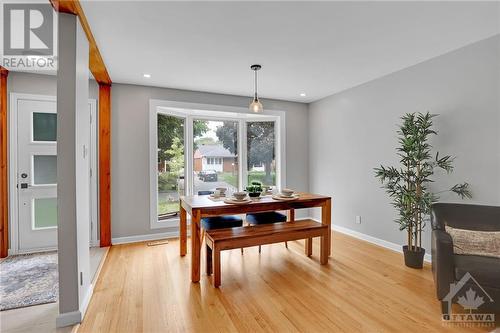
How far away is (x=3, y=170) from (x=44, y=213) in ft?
2.44

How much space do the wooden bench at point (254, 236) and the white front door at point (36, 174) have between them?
2103 mm

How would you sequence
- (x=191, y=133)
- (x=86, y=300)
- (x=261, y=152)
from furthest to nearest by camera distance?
(x=261, y=152), (x=191, y=133), (x=86, y=300)

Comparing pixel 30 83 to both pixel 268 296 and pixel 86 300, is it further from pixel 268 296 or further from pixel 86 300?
pixel 268 296

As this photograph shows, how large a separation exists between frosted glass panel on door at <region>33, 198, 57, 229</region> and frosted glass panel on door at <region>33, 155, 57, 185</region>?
268 millimetres

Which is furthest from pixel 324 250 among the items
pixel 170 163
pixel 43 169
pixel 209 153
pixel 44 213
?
pixel 43 169

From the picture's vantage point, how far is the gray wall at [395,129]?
263cm

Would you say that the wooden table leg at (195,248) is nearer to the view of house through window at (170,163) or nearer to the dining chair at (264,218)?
the dining chair at (264,218)

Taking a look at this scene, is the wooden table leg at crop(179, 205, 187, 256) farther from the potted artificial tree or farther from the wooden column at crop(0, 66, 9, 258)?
the potted artificial tree

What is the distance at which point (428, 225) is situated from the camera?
10.4ft

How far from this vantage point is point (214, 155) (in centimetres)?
483

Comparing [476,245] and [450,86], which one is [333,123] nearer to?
[450,86]

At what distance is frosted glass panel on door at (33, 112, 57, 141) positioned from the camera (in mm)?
3551

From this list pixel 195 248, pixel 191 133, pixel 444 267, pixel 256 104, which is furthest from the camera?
pixel 191 133

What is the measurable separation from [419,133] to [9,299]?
14.9 feet
